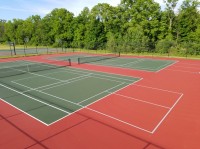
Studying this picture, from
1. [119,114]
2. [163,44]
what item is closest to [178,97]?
[119,114]

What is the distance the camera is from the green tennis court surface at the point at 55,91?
9135mm

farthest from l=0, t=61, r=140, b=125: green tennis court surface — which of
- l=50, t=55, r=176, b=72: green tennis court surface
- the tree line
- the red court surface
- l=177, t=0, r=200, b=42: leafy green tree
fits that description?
l=177, t=0, r=200, b=42: leafy green tree

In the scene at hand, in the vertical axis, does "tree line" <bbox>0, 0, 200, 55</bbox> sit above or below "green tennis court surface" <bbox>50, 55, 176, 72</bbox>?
above

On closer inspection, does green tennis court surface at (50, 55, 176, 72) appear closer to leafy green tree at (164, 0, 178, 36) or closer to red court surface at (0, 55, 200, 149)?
red court surface at (0, 55, 200, 149)

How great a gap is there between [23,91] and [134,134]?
8.55m

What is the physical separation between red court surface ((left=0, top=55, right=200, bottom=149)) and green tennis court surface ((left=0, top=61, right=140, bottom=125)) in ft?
1.87

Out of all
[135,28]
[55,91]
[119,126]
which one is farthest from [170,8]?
[119,126]

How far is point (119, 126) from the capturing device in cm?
743

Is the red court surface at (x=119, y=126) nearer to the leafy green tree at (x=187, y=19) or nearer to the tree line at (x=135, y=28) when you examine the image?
the tree line at (x=135, y=28)

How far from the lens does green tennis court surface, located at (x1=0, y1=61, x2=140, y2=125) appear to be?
9135 millimetres

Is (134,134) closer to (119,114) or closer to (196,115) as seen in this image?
(119,114)

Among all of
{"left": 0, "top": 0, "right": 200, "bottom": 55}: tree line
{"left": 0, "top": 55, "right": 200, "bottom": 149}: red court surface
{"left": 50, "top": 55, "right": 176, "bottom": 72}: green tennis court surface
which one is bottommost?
{"left": 0, "top": 55, "right": 200, "bottom": 149}: red court surface

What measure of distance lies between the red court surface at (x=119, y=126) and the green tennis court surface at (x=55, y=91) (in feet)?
1.87

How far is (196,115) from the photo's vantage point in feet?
27.3
